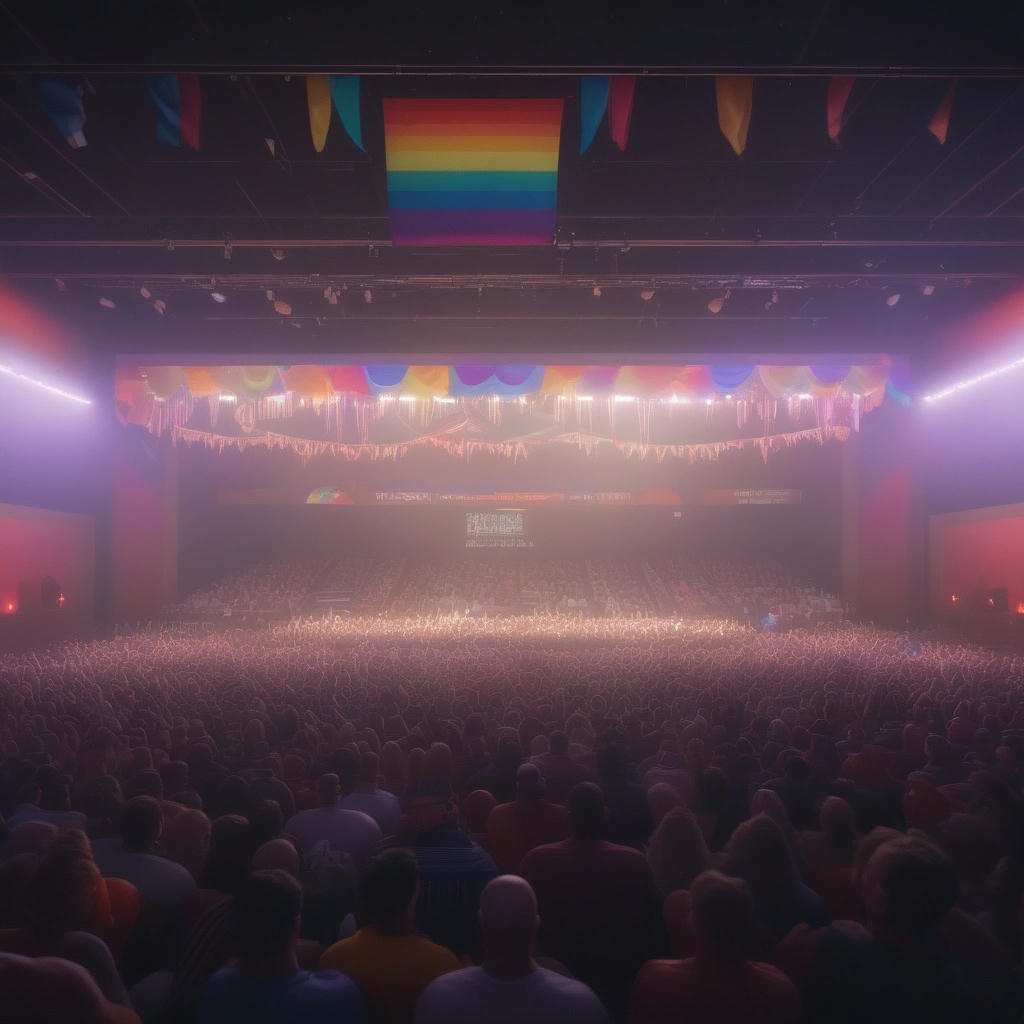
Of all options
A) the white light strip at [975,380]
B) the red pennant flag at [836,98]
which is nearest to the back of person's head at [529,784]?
the red pennant flag at [836,98]

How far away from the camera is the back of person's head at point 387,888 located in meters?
2.41

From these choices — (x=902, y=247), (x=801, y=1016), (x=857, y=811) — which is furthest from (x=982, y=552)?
(x=801, y=1016)

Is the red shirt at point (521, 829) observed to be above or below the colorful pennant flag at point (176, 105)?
below

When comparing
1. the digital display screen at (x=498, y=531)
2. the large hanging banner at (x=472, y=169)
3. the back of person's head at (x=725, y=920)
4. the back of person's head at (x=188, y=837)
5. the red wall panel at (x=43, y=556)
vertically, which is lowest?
the back of person's head at (x=188, y=837)

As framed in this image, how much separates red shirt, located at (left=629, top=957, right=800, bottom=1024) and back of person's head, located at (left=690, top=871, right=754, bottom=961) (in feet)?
0.13

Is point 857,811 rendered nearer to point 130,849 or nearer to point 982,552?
point 130,849

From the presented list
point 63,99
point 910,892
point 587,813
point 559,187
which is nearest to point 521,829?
point 587,813

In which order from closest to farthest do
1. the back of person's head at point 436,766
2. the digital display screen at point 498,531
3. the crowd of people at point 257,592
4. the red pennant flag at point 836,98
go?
the back of person's head at point 436,766 → the red pennant flag at point 836,98 → the crowd of people at point 257,592 → the digital display screen at point 498,531

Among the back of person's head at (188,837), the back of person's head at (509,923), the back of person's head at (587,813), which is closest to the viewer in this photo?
the back of person's head at (509,923)

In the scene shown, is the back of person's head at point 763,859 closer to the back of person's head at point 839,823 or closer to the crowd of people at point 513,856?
the crowd of people at point 513,856

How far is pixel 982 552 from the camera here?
13938 millimetres

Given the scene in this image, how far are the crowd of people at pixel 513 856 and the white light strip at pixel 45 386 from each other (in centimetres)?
659

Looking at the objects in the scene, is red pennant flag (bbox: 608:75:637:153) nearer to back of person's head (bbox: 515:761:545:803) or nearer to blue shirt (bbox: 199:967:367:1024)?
back of person's head (bbox: 515:761:545:803)

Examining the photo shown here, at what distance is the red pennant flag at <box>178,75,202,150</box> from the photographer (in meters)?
8.02
